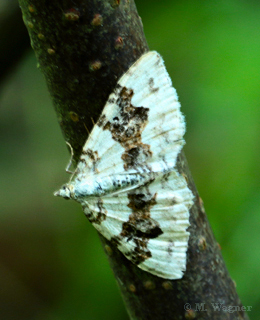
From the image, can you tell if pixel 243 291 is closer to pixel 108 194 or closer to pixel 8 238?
pixel 108 194

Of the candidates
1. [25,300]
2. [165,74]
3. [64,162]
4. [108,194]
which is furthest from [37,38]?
[25,300]

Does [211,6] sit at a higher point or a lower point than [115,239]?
higher

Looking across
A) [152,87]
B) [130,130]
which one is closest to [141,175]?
[130,130]

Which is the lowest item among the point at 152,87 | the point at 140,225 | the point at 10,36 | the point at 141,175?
the point at 140,225

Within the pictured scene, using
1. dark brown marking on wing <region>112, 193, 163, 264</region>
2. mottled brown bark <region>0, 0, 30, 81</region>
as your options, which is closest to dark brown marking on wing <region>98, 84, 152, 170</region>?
dark brown marking on wing <region>112, 193, 163, 264</region>

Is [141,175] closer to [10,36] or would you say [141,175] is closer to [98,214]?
[98,214]

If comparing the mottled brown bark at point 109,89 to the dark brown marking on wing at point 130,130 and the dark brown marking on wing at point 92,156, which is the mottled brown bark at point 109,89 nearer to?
the dark brown marking on wing at point 92,156
